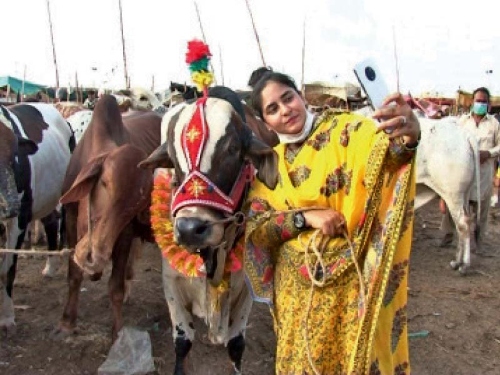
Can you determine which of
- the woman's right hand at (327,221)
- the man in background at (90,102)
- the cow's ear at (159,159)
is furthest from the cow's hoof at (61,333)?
the man in background at (90,102)

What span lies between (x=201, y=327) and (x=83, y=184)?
1600 mm

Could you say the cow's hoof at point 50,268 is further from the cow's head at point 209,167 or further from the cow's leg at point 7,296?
the cow's head at point 209,167

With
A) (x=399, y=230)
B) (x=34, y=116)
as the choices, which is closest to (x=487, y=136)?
(x=34, y=116)

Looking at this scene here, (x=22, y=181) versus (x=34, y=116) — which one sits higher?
(x=34, y=116)

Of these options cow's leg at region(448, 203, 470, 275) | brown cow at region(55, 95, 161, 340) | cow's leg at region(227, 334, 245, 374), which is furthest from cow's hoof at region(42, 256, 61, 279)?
cow's leg at region(448, 203, 470, 275)

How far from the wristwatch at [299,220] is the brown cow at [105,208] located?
1.59 m

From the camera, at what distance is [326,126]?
2111 millimetres

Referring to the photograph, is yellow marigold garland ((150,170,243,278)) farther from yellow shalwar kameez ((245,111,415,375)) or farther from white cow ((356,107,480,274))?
white cow ((356,107,480,274))

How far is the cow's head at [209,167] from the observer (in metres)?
2.10

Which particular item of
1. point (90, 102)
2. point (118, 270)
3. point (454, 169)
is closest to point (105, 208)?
point (118, 270)

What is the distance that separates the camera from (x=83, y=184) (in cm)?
344

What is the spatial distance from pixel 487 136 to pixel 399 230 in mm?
6026

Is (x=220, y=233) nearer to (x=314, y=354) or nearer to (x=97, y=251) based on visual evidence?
(x=314, y=354)

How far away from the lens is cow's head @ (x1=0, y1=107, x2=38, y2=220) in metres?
3.45
